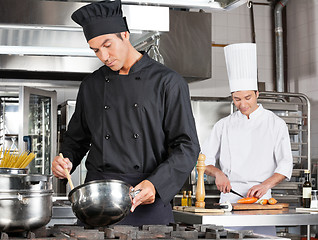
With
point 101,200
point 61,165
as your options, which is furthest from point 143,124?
point 101,200

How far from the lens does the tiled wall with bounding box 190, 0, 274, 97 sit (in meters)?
7.40

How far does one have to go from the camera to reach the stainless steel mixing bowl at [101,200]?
1.57 m

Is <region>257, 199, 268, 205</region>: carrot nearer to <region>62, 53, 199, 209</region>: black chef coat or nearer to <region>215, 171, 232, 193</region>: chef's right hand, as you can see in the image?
<region>215, 171, 232, 193</region>: chef's right hand

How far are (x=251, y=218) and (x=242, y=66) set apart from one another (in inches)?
57.6

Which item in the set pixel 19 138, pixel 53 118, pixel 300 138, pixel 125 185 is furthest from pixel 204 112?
pixel 125 185

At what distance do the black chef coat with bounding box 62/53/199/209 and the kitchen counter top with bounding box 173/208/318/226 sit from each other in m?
0.96

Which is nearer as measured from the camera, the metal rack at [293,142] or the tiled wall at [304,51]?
the metal rack at [293,142]

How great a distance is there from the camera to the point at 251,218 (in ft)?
10.2

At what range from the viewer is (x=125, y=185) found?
5.26 ft

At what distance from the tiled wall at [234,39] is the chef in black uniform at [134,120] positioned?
507 cm

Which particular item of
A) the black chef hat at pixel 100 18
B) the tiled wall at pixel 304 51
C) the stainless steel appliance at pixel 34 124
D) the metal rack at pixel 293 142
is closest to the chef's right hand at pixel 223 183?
the black chef hat at pixel 100 18

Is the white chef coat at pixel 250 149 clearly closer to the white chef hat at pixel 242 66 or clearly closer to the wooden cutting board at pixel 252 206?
the white chef hat at pixel 242 66

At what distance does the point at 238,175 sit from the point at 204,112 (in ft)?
7.28

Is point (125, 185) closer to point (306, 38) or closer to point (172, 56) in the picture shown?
point (172, 56)
